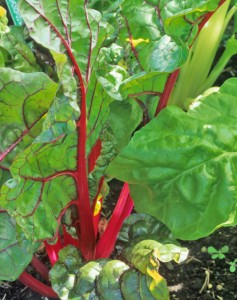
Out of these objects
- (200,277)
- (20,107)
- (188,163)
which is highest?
(20,107)

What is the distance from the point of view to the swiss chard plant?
978 mm

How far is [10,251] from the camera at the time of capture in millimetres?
1187

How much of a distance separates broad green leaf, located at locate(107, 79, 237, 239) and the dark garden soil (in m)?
0.40

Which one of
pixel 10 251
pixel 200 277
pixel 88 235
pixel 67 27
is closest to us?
pixel 67 27

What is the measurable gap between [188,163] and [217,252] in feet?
1.67

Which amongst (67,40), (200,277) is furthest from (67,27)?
(200,277)

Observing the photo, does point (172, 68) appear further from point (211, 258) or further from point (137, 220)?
point (211, 258)

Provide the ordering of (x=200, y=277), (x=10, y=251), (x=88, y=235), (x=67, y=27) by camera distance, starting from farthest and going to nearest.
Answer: (x=200, y=277) < (x=88, y=235) < (x=10, y=251) < (x=67, y=27)

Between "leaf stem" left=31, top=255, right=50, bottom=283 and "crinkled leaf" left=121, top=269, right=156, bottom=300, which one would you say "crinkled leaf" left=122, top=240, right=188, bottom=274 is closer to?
"crinkled leaf" left=121, top=269, right=156, bottom=300

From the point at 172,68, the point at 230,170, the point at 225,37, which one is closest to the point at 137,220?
the point at 230,170

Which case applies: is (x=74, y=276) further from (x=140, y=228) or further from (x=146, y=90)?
(x=146, y=90)

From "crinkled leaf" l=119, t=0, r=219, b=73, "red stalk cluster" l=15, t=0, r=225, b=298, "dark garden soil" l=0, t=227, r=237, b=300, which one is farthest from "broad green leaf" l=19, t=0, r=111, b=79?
"dark garden soil" l=0, t=227, r=237, b=300

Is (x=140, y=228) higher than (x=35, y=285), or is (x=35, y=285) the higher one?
(x=140, y=228)

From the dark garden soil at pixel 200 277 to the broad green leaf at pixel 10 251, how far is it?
226 mm
